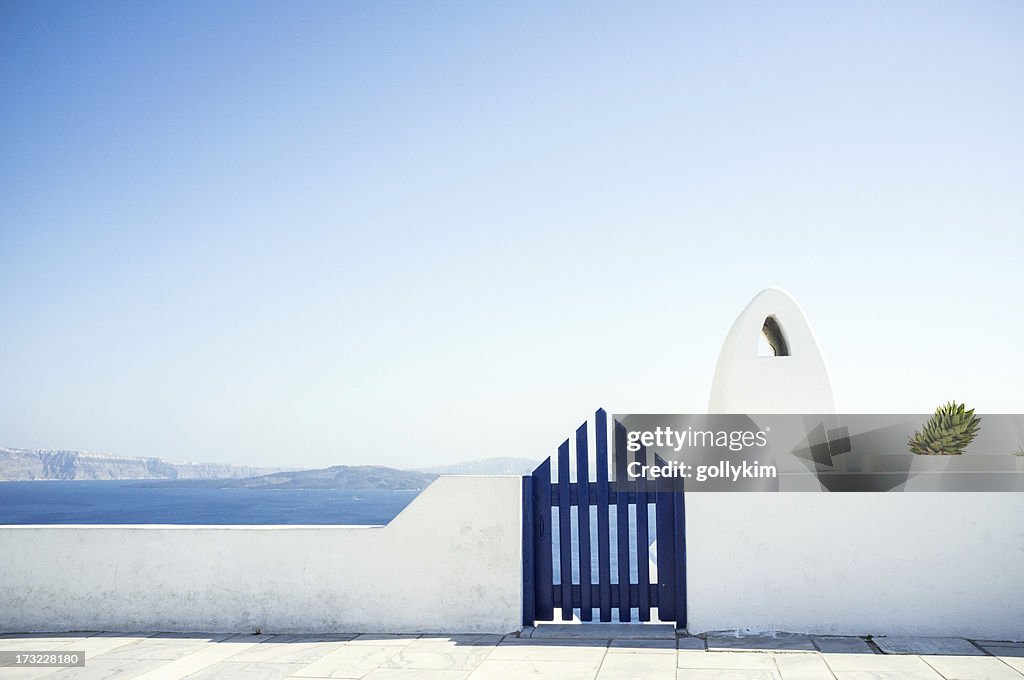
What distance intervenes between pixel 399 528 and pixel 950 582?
427 cm

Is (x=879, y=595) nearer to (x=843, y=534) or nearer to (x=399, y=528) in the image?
(x=843, y=534)

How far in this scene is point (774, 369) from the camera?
963 cm

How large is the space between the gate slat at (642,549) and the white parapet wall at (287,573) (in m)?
0.96

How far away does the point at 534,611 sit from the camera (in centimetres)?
602

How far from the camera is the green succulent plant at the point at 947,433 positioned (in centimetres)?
692

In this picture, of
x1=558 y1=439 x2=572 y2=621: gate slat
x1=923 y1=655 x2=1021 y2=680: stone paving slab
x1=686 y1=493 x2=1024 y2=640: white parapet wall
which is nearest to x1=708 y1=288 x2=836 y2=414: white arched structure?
x1=686 y1=493 x2=1024 y2=640: white parapet wall

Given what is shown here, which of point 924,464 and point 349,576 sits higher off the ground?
point 924,464

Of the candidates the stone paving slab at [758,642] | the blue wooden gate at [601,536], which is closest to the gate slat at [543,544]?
the blue wooden gate at [601,536]

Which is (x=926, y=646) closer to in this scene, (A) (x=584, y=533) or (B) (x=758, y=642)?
(B) (x=758, y=642)

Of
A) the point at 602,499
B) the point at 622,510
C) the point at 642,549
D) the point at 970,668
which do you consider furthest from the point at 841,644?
the point at 602,499

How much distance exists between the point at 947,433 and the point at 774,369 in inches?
106

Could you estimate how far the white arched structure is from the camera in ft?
31.3

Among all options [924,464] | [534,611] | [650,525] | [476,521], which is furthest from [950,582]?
[476,521]

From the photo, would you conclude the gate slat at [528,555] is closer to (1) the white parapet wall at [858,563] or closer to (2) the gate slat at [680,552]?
(2) the gate slat at [680,552]
